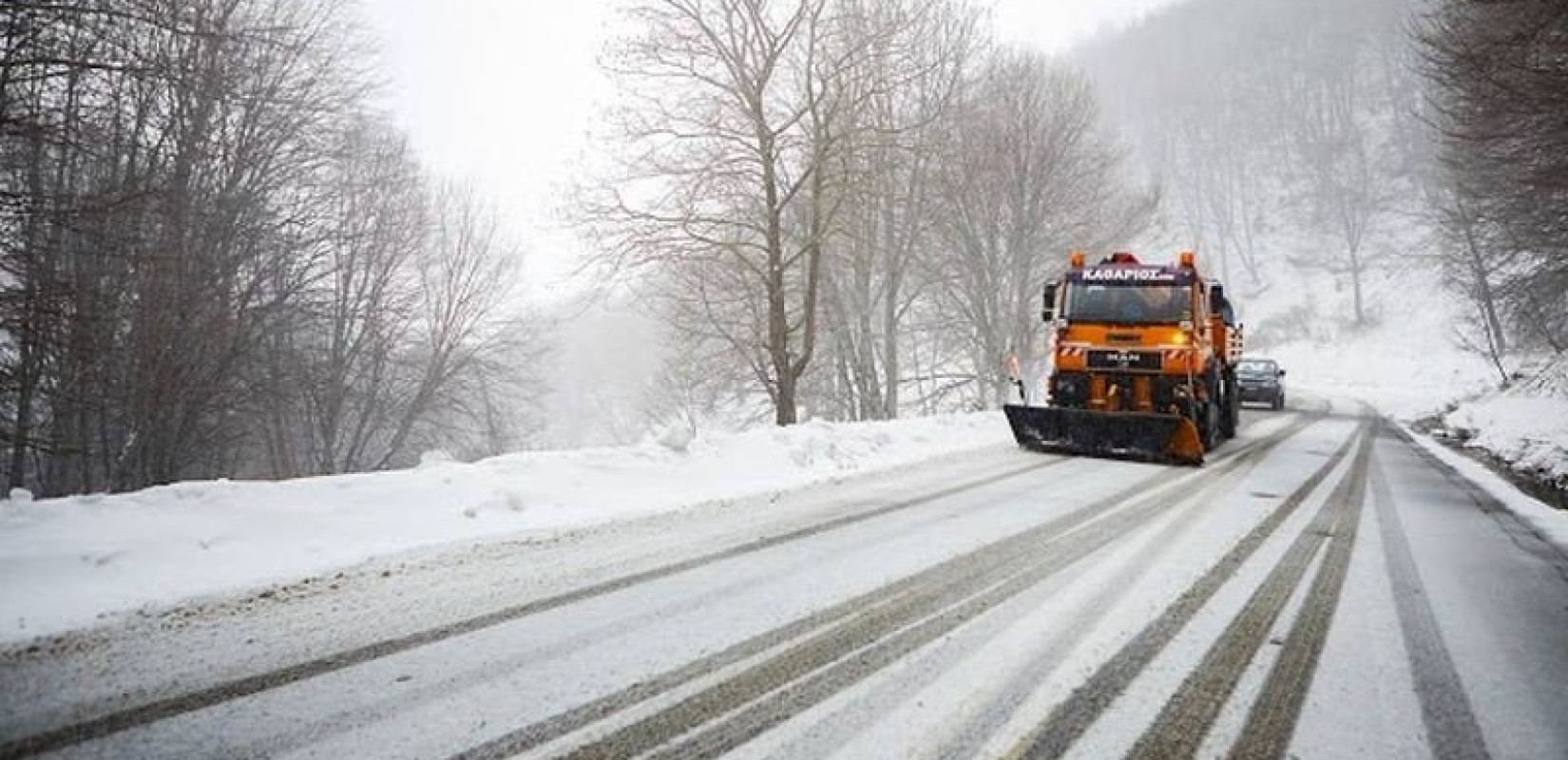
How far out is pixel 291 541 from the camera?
13.5 feet

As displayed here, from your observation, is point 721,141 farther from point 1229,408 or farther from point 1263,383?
point 1263,383

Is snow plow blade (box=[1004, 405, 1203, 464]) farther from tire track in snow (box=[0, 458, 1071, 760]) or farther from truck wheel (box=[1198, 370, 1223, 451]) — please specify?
tire track in snow (box=[0, 458, 1071, 760])

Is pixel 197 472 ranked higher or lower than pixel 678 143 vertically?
lower

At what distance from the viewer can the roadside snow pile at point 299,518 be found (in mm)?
3285

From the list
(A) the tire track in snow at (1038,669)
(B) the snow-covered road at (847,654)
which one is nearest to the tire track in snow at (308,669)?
(B) the snow-covered road at (847,654)

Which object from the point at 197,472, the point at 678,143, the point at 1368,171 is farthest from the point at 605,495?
the point at 1368,171

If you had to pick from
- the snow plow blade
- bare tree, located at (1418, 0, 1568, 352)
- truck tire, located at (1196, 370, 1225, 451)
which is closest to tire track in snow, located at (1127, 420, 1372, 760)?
the snow plow blade

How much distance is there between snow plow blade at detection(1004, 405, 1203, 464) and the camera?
886 centimetres

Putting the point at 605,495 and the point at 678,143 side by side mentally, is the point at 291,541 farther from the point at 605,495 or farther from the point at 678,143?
the point at 678,143

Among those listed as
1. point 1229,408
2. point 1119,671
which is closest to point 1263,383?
point 1229,408

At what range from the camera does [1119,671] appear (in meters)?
2.78

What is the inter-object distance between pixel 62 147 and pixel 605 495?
6.27 m

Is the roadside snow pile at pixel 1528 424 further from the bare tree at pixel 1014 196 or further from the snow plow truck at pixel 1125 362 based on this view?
the bare tree at pixel 1014 196

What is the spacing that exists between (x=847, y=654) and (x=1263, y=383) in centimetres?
2331
